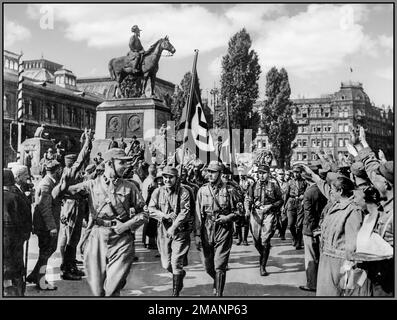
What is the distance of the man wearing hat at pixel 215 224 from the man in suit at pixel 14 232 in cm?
276

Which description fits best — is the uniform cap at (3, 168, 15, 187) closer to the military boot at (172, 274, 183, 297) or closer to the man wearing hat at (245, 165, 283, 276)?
the military boot at (172, 274, 183, 297)

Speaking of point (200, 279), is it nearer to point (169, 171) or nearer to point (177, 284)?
point (177, 284)

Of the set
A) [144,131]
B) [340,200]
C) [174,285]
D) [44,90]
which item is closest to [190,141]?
[174,285]

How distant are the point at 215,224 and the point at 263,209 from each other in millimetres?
2305

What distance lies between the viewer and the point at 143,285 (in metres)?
9.10

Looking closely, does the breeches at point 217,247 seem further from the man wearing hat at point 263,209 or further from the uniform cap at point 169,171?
the man wearing hat at point 263,209

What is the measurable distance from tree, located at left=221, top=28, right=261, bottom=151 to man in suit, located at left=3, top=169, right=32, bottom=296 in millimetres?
18699

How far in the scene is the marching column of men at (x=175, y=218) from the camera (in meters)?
6.71

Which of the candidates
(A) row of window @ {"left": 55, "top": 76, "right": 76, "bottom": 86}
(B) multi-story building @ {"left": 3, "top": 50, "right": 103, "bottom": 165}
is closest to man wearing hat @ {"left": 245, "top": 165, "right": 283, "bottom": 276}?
(B) multi-story building @ {"left": 3, "top": 50, "right": 103, "bottom": 165}

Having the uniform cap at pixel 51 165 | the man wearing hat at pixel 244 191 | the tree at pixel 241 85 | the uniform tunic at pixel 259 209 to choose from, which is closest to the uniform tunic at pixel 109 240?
the uniform cap at pixel 51 165

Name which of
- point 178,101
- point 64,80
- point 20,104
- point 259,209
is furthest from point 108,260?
point 64,80

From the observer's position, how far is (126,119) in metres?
18.9

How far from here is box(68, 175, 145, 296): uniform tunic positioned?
7219mm

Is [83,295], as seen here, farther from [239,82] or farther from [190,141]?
[239,82]
